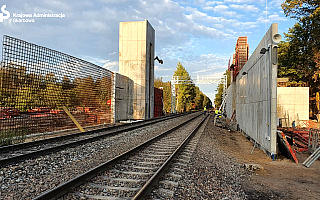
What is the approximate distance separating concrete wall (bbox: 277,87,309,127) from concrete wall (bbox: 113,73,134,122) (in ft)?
44.7

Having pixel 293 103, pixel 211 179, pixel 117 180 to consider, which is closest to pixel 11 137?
pixel 117 180

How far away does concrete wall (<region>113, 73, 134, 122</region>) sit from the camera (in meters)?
21.3

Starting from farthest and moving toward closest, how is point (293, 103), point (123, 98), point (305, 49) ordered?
1. point (305, 49)
2. point (123, 98)
3. point (293, 103)

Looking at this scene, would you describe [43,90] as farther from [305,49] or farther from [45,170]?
[305,49]

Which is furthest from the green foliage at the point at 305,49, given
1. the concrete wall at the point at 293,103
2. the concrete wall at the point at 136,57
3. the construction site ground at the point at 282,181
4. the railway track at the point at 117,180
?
the railway track at the point at 117,180

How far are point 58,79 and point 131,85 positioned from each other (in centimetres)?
1378

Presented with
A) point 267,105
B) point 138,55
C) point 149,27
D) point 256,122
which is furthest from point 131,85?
point 267,105

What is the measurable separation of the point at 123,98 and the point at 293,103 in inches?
586

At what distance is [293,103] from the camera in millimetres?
20797

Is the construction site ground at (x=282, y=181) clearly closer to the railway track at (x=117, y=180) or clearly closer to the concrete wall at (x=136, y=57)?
the railway track at (x=117, y=180)

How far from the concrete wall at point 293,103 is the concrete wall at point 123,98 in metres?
13.6

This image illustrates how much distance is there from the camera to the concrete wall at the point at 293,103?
809 inches

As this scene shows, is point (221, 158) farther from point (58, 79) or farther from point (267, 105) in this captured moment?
point (58, 79)

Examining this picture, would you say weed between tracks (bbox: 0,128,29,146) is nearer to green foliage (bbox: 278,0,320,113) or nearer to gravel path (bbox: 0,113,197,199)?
gravel path (bbox: 0,113,197,199)
